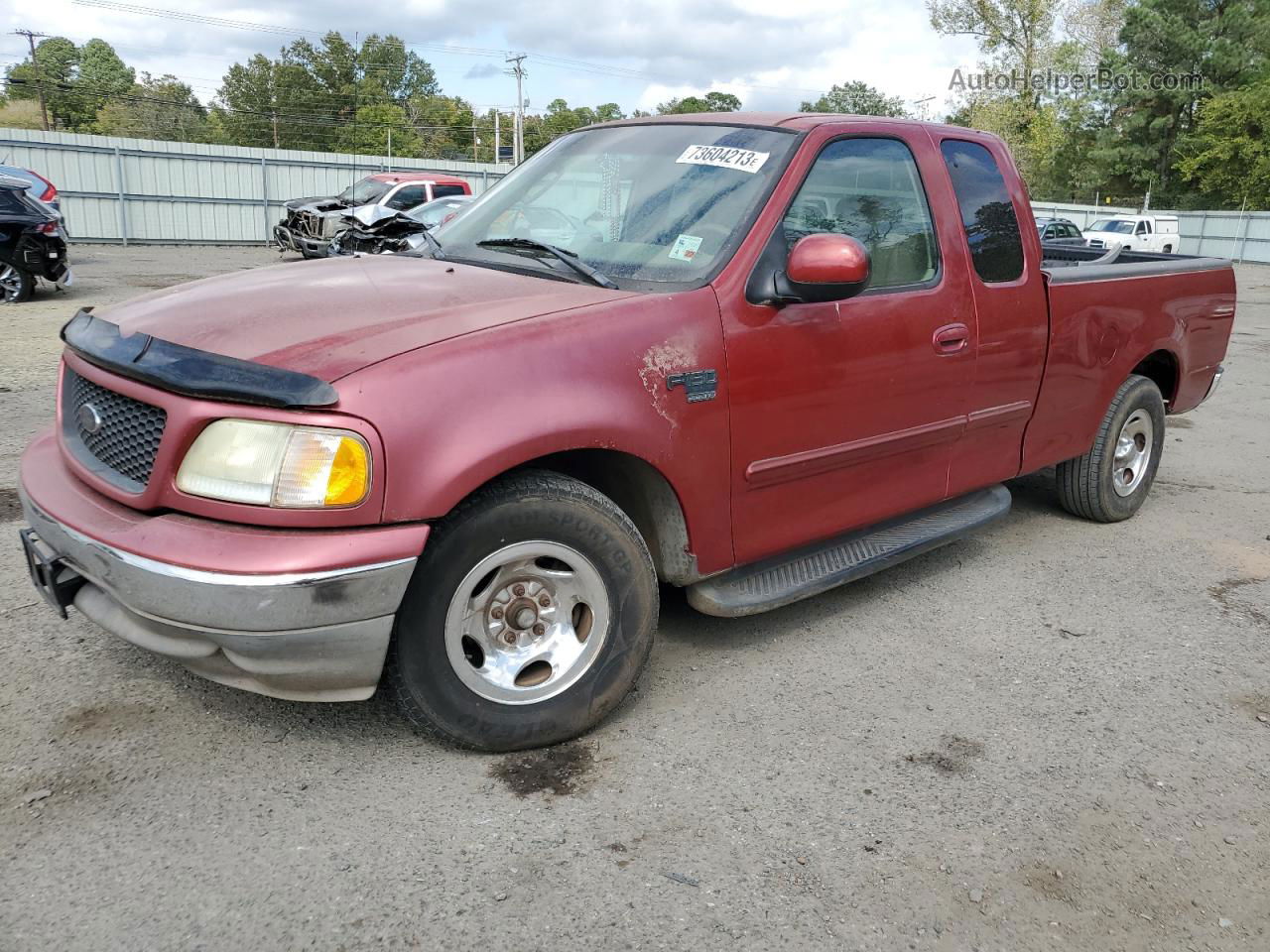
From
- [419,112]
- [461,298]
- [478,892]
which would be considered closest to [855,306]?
[461,298]

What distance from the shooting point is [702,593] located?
338 centimetres

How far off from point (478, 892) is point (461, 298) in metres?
1.63

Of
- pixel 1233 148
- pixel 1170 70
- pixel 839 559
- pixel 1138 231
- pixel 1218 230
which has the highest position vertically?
pixel 1170 70

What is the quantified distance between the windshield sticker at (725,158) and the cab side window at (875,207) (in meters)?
0.18

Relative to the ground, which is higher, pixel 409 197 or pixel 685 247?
pixel 409 197

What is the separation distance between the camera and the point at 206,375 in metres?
2.54

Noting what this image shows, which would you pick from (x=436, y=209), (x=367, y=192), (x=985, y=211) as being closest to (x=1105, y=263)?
(x=985, y=211)

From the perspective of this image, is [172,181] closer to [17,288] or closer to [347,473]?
[17,288]

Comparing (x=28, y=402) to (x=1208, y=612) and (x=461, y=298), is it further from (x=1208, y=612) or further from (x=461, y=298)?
(x=1208, y=612)

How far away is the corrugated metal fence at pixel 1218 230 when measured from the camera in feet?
125

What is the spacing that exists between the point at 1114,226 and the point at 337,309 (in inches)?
1303

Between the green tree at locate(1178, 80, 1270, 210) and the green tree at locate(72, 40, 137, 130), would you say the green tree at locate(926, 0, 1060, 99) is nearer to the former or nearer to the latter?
the green tree at locate(1178, 80, 1270, 210)

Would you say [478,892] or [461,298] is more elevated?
[461,298]

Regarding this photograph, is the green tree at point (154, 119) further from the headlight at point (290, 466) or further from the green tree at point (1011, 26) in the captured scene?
the headlight at point (290, 466)
